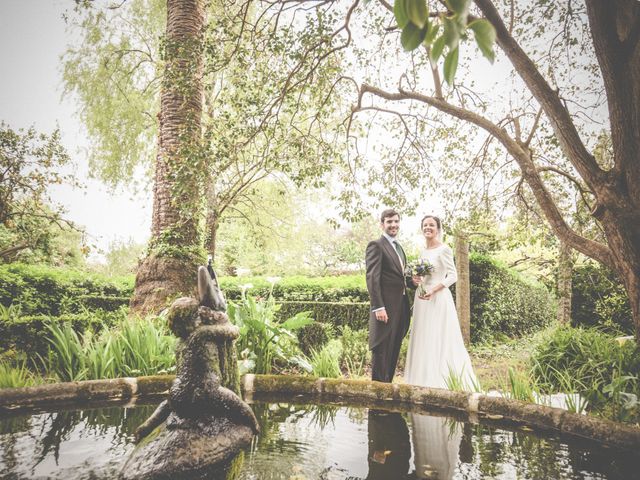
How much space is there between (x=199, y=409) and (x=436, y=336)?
11.8ft

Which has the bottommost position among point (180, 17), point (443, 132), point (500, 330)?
point (500, 330)

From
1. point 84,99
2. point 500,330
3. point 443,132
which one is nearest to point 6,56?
point 84,99

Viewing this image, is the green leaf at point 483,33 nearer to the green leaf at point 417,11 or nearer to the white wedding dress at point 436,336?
the green leaf at point 417,11

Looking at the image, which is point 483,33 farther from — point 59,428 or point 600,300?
point 600,300

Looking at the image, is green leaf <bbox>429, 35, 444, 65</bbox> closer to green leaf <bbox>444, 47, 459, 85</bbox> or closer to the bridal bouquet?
green leaf <bbox>444, 47, 459, 85</bbox>

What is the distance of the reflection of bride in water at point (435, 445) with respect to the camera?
193 cm

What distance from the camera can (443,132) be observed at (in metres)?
7.21

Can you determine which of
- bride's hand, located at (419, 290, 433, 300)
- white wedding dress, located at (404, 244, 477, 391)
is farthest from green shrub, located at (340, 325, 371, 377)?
bride's hand, located at (419, 290, 433, 300)

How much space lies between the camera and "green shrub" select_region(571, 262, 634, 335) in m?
7.41

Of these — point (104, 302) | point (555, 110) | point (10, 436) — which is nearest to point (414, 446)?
point (10, 436)

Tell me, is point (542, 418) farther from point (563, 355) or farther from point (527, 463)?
point (563, 355)

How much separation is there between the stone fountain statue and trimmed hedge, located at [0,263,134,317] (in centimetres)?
715

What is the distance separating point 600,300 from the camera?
820 centimetres

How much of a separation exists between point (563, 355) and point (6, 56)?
16777 mm
